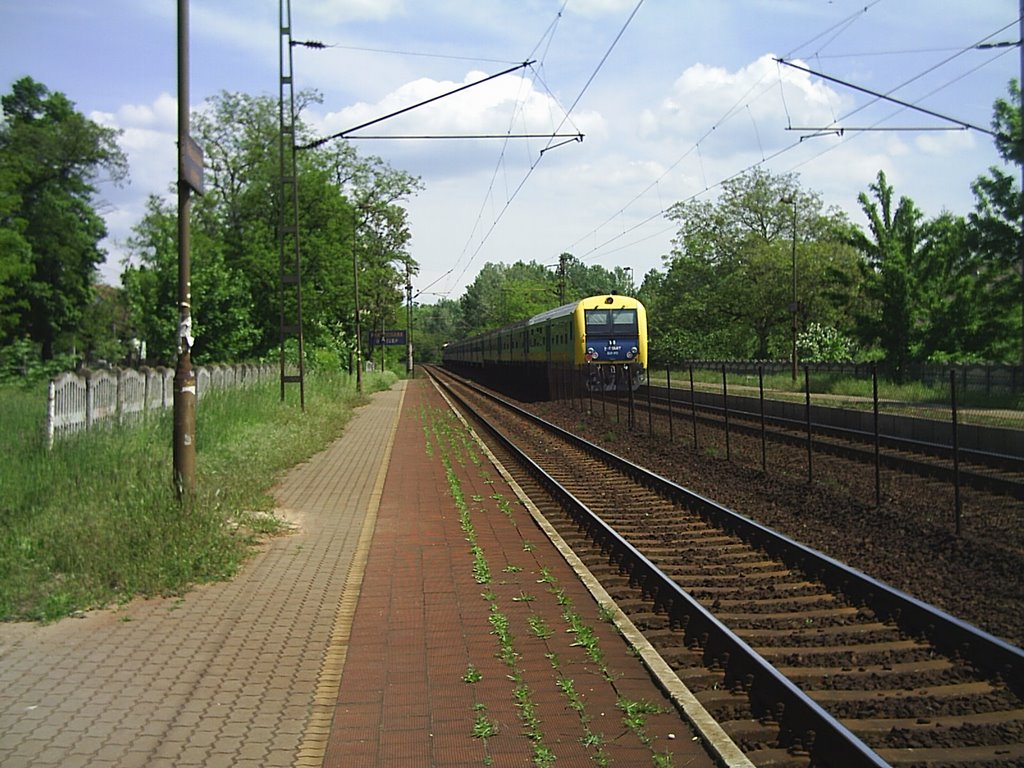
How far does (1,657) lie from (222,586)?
2193mm

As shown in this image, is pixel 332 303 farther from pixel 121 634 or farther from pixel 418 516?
pixel 121 634

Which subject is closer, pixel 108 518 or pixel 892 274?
pixel 108 518

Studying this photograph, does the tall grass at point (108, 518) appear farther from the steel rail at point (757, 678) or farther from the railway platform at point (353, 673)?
the steel rail at point (757, 678)

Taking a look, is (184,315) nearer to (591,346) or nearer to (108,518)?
(108,518)

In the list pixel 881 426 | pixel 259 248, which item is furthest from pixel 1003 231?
pixel 259 248

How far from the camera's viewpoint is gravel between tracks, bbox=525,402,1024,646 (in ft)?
26.4

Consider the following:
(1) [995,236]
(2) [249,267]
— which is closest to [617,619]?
(1) [995,236]

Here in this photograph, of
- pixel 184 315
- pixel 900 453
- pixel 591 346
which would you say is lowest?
pixel 900 453

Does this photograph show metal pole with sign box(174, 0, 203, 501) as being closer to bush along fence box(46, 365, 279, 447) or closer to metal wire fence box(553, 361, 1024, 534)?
bush along fence box(46, 365, 279, 447)

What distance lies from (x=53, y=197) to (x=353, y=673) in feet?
183

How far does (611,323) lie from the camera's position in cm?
3344

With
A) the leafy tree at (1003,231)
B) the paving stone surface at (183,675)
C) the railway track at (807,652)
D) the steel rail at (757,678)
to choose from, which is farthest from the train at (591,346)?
the paving stone surface at (183,675)

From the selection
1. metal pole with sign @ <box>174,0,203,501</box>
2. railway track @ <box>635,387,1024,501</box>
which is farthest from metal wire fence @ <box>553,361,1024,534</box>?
metal pole with sign @ <box>174,0,203,501</box>

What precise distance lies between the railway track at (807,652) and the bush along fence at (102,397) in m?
6.25
